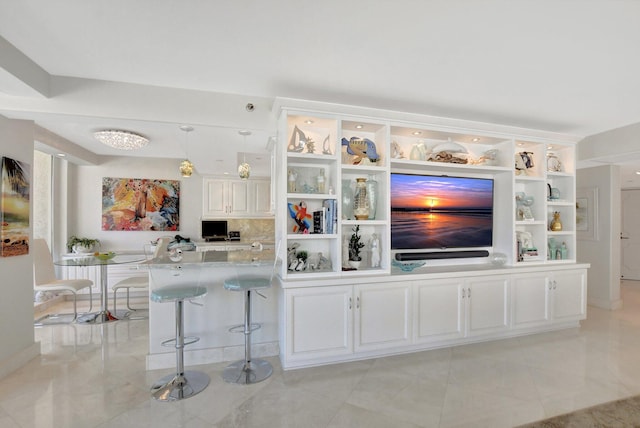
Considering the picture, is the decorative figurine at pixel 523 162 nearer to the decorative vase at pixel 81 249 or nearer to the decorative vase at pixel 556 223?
the decorative vase at pixel 556 223

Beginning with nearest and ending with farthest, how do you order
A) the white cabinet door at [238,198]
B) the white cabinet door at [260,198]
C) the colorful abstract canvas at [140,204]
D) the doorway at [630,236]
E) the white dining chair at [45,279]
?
1. the white dining chair at [45,279]
2. the colorful abstract canvas at [140,204]
3. the white cabinet door at [238,198]
4. the white cabinet door at [260,198]
5. the doorway at [630,236]

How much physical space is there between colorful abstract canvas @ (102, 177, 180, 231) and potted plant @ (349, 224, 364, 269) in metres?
4.20

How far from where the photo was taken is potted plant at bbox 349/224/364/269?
295 cm

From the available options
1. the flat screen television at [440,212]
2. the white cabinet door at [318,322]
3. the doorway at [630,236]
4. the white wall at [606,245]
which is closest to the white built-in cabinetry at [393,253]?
the white cabinet door at [318,322]

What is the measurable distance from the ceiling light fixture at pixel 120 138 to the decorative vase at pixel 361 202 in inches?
109

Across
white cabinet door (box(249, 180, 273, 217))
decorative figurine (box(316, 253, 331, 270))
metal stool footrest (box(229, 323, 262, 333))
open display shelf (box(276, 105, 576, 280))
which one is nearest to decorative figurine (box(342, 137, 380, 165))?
open display shelf (box(276, 105, 576, 280))

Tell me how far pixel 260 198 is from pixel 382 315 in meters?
4.20

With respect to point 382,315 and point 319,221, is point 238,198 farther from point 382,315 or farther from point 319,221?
point 382,315

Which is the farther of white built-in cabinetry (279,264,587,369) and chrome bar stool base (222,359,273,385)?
white built-in cabinetry (279,264,587,369)

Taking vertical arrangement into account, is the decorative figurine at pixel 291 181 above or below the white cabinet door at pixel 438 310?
above

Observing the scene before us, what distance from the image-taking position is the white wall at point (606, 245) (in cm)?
453

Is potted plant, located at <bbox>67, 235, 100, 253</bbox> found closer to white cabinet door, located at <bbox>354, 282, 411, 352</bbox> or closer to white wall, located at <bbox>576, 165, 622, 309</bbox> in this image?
white cabinet door, located at <bbox>354, 282, 411, 352</bbox>

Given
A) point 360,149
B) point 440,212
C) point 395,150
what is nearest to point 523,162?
point 440,212

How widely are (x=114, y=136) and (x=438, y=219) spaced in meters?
3.93
